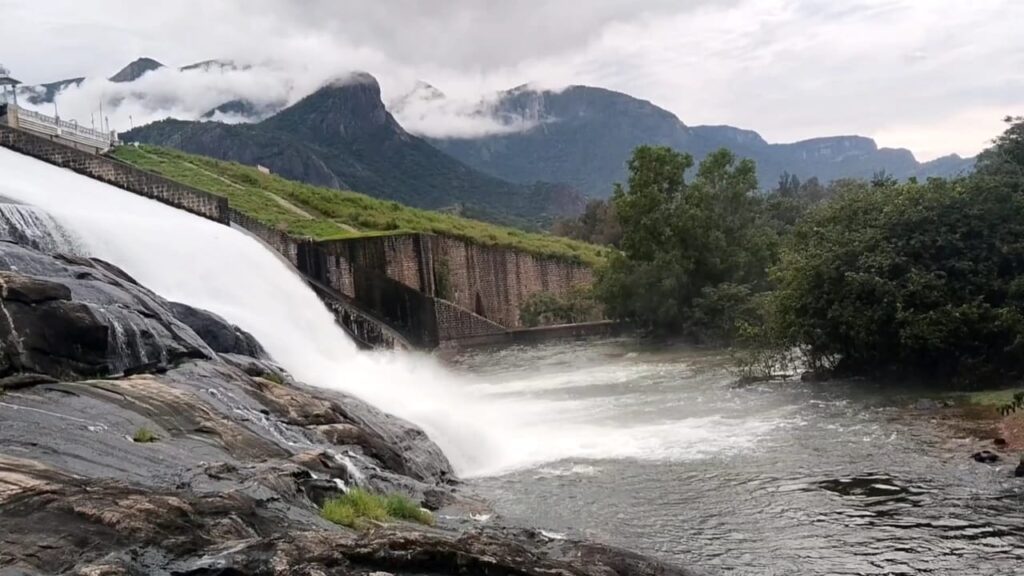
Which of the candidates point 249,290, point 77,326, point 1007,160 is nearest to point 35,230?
point 249,290

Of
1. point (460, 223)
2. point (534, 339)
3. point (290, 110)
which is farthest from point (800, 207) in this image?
point (290, 110)

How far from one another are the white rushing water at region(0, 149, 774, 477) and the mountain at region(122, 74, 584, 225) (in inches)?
3349

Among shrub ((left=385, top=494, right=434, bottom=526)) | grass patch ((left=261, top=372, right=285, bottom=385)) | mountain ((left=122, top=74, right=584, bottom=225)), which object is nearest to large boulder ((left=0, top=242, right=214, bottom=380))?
grass patch ((left=261, top=372, right=285, bottom=385))

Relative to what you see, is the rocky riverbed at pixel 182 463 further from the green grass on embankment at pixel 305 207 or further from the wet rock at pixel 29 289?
the green grass on embankment at pixel 305 207

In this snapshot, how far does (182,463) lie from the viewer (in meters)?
8.58

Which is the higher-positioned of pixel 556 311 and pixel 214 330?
pixel 214 330

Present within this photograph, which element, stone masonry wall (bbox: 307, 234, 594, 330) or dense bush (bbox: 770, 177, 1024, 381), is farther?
stone masonry wall (bbox: 307, 234, 594, 330)

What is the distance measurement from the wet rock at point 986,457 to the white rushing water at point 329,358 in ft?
10.9

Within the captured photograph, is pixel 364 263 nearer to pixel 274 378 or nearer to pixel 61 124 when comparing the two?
pixel 61 124

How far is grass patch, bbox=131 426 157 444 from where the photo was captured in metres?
8.84

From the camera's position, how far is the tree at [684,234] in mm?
33719

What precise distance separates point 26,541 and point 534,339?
105ft

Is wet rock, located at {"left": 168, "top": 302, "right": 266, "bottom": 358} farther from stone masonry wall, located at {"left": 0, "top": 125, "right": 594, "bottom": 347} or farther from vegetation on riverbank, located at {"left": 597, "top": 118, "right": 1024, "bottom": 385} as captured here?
stone masonry wall, located at {"left": 0, "top": 125, "right": 594, "bottom": 347}

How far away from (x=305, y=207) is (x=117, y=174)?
17.2 meters
